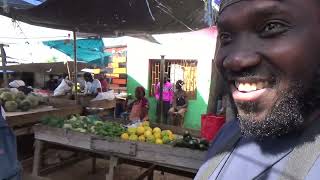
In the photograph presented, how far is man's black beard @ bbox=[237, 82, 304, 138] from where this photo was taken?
0.92 metres

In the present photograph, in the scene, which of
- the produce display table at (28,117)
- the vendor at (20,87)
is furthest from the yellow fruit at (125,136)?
the vendor at (20,87)

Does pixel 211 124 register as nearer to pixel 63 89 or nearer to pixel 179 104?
pixel 179 104

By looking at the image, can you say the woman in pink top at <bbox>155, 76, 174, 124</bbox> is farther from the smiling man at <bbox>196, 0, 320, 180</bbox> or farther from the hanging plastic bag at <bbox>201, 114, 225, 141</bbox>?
the smiling man at <bbox>196, 0, 320, 180</bbox>

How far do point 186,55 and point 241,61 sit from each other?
8.97 meters

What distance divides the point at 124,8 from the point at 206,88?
501 centimetres

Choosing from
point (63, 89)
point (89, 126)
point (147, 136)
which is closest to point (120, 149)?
point (147, 136)

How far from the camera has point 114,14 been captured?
5.48 m

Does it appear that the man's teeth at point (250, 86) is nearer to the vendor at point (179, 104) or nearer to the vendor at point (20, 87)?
the vendor at point (20, 87)

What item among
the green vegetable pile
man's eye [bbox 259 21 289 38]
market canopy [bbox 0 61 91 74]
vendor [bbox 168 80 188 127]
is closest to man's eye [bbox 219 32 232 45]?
man's eye [bbox 259 21 289 38]

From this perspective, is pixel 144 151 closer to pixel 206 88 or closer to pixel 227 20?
pixel 227 20

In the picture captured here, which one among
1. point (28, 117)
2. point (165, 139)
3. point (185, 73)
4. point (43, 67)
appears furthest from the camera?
point (43, 67)

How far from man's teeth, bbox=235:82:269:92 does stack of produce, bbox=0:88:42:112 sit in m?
4.93

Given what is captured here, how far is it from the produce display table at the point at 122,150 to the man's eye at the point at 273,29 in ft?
8.77

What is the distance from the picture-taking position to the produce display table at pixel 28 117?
479cm
